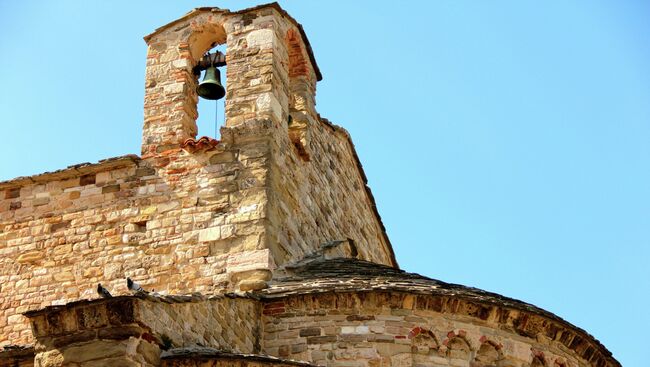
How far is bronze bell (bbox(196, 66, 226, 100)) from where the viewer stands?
43.4ft

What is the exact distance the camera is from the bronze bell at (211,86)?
1324 cm

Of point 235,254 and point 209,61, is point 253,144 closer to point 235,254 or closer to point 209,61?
point 235,254

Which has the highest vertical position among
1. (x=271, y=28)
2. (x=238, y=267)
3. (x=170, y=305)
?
(x=271, y=28)

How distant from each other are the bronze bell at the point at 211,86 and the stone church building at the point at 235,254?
0.48ft

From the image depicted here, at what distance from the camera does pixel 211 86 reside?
13.2m

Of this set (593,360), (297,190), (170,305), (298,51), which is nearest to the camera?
(170,305)

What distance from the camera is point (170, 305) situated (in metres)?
8.77

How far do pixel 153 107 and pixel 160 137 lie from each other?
46 cm

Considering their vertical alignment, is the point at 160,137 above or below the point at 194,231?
above

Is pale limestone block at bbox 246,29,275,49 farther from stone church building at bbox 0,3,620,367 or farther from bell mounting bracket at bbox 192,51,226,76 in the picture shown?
bell mounting bracket at bbox 192,51,226,76

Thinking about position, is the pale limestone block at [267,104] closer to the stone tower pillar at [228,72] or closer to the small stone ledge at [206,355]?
the stone tower pillar at [228,72]

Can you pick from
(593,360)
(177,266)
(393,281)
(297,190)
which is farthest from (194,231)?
(593,360)

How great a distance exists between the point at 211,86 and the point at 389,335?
4.51 meters

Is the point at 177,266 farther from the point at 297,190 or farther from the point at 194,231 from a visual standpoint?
the point at 297,190
